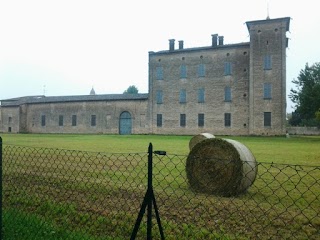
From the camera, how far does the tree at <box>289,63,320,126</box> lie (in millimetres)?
33875

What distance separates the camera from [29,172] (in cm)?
907

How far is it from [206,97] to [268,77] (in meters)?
7.95

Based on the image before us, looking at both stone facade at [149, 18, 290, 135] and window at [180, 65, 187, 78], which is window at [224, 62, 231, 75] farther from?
window at [180, 65, 187, 78]

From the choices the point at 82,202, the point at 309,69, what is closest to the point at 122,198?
the point at 82,202

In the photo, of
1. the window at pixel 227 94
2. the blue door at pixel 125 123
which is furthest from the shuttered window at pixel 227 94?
the blue door at pixel 125 123

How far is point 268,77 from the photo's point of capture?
36.3 metres

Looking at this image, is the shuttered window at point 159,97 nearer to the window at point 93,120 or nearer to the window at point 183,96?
the window at point 183,96

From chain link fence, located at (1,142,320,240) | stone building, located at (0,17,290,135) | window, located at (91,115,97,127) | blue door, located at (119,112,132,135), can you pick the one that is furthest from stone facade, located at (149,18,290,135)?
chain link fence, located at (1,142,320,240)

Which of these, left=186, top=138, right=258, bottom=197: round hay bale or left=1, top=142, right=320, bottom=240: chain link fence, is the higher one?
left=186, top=138, right=258, bottom=197: round hay bale

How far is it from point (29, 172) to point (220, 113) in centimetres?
3227

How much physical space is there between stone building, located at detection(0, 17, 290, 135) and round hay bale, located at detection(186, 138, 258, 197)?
30549 millimetres

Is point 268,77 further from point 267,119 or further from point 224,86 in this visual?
point 224,86

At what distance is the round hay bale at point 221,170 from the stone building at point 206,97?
100ft

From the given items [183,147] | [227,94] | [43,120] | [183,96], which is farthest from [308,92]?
[43,120]
